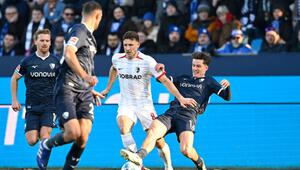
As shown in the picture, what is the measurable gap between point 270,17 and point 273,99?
10.2 feet

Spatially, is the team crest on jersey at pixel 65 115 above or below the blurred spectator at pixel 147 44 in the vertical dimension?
below

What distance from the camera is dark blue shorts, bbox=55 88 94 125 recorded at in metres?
10.8

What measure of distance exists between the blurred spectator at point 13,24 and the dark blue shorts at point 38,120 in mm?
5382

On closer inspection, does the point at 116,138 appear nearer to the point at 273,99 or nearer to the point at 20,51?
the point at 273,99

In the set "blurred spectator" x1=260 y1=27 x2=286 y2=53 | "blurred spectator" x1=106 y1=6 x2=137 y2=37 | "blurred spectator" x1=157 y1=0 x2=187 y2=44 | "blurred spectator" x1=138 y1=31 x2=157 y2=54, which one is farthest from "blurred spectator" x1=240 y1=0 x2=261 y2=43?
"blurred spectator" x1=106 y1=6 x2=137 y2=37

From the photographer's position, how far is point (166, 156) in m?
12.5

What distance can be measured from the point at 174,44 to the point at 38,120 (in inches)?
174

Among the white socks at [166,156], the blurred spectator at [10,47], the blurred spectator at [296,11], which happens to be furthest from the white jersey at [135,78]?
the blurred spectator at [10,47]

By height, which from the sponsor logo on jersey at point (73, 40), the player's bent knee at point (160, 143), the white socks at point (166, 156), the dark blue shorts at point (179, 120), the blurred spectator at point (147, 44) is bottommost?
the white socks at point (166, 156)

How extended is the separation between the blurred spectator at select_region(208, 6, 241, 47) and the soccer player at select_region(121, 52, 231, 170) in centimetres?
369

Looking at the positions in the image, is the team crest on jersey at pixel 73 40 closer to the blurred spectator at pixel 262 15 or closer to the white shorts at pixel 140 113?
the white shorts at pixel 140 113

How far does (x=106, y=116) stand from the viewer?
46.3 ft

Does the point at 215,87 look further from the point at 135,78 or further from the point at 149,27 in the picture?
the point at 149,27

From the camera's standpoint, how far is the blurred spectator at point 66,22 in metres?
17.1
